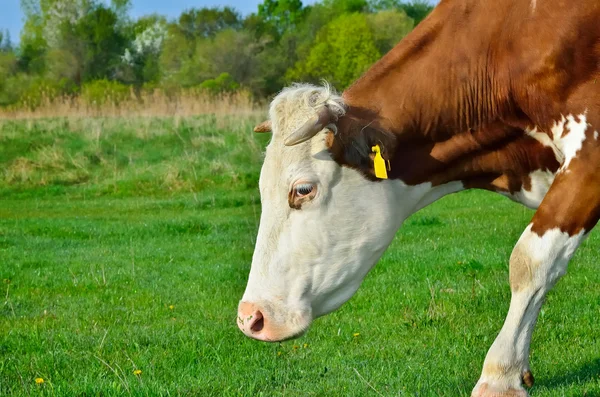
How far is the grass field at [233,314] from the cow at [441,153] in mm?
654

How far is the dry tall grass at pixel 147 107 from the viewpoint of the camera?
26.8 m

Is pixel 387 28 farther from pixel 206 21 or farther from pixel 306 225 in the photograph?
pixel 306 225

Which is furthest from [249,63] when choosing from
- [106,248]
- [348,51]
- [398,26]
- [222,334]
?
[222,334]

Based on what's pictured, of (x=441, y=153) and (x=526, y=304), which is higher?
(x=441, y=153)

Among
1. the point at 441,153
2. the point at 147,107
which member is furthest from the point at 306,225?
the point at 147,107

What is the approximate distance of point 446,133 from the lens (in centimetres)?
450

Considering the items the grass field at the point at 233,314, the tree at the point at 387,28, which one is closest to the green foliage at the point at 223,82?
the tree at the point at 387,28

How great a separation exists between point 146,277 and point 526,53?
4944 millimetres

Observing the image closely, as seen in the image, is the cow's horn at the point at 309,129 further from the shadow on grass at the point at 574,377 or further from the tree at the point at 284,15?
the tree at the point at 284,15

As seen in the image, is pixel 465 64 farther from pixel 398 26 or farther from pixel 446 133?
pixel 398 26

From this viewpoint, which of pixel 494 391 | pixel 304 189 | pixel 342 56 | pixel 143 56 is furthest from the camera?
pixel 143 56

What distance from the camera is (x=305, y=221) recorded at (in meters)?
4.17

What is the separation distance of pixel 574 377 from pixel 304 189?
5.93ft

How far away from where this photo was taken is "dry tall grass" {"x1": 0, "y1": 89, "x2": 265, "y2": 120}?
26.8 m
